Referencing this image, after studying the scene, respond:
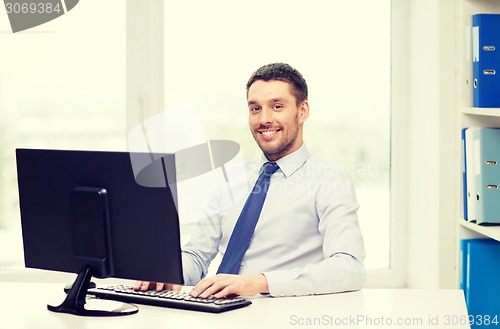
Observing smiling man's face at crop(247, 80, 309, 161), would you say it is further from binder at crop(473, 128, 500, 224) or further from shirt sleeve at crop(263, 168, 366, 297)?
binder at crop(473, 128, 500, 224)

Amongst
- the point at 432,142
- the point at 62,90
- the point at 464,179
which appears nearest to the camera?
the point at 464,179

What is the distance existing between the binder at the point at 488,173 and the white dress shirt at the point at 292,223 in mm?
451

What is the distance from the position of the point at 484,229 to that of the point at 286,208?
64 cm

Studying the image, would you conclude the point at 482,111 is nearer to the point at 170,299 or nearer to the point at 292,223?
the point at 292,223

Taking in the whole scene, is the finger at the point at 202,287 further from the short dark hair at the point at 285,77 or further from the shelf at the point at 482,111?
the shelf at the point at 482,111

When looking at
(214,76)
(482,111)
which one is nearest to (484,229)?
(482,111)

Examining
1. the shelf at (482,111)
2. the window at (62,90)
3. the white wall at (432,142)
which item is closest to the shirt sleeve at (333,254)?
the shelf at (482,111)

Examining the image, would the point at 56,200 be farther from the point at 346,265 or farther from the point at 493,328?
the point at 493,328

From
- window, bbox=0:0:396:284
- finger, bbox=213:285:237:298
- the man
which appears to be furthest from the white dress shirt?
window, bbox=0:0:396:284

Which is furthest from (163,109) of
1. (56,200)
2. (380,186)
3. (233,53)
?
(56,200)

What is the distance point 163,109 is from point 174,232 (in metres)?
1.65

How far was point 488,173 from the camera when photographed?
259 centimetres

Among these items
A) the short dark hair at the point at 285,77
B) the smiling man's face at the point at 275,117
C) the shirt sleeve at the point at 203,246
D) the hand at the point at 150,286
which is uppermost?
the short dark hair at the point at 285,77

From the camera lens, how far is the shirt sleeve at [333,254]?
211 cm
